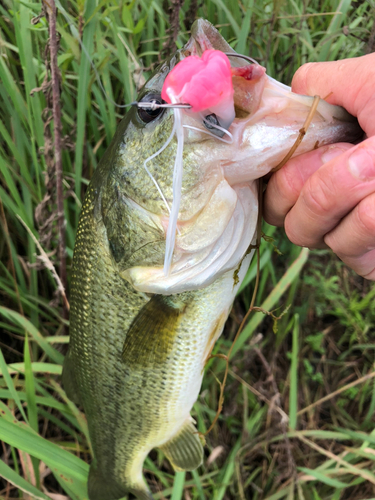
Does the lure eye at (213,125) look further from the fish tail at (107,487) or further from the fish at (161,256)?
the fish tail at (107,487)

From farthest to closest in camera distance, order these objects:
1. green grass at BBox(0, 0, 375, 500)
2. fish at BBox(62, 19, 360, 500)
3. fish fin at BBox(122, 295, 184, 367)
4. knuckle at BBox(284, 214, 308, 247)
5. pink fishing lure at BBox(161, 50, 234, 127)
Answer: green grass at BBox(0, 0, 375, 500), fish fin at BBox(122, 295, 184, 367), knuckle at BBox(284, 214, 308, 247), fish at BBox(62, 19, 360, 500), pink fishing lure at BBox(161, 50, 234, 127)

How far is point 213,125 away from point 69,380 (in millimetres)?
1140

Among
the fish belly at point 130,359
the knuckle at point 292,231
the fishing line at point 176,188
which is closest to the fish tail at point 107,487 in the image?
the fish belly at point 130,359

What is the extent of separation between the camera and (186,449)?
4.67 ft

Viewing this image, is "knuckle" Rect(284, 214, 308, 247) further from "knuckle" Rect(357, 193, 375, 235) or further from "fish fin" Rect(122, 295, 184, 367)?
"fish fin" Rect(122, 295, 184, 367)

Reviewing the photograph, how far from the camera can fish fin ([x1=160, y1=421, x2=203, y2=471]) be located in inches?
55.4

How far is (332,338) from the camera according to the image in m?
2.10

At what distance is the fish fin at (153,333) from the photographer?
3.43 ft

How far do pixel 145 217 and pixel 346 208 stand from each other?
482 millimetres

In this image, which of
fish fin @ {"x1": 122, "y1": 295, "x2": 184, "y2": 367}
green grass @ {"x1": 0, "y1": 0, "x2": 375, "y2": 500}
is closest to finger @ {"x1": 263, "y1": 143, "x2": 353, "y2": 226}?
fish fin @ {"x1": 122, "y1": 295, "x2": 184, "y2": 367}

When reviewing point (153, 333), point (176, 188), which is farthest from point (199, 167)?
point (153, 333)

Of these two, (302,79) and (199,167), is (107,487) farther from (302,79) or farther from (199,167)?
(302,79)

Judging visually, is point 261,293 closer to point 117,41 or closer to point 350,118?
point 350,118

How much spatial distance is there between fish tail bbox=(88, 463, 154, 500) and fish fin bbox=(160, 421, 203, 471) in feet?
0.58
